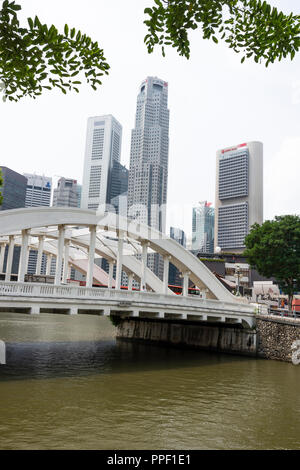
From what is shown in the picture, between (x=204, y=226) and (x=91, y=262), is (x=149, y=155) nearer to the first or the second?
(x=204, y=226)

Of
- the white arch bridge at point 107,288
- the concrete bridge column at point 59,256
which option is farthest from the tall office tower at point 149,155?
the concrete bridge column at point 59,256

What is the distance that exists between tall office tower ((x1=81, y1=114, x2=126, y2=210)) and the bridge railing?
505 ft

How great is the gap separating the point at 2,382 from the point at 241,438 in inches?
375

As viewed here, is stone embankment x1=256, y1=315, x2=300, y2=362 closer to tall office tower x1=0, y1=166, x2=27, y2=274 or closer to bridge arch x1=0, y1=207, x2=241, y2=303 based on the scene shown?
bridge arch x1=0, y1=207, x2=241, y2=303

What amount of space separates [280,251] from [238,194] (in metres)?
135

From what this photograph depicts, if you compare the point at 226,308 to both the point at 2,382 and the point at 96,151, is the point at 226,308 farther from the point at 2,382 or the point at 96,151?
the point at 96,151

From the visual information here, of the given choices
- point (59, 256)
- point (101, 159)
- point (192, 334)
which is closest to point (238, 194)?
point (101, 159)

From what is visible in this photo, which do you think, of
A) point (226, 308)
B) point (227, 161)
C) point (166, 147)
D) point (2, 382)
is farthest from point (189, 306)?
point (166, 147)

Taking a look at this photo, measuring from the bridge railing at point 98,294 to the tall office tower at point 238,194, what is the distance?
13301 cm

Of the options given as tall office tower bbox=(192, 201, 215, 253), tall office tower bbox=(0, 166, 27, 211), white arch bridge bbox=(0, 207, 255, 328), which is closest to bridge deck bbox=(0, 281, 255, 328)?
white arch bridge bbox=(0, 207, 255, 328)

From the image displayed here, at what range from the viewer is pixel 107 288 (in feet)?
64.4

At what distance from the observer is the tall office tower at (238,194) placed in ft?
519

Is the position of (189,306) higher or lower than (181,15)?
lower

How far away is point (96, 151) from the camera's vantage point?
19762 centimetres
